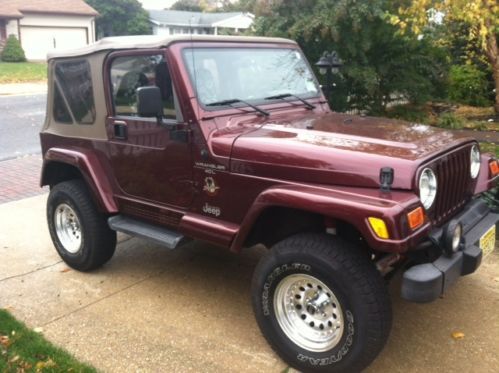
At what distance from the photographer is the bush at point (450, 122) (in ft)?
33.1

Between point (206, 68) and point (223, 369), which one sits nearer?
point (223, 369)

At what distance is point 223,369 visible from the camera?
3.16 meters

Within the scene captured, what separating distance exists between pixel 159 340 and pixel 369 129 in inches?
78.0

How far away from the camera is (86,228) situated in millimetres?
4312

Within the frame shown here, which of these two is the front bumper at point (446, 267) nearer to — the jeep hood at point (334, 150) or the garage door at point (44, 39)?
the jeep hood at point (334, 150)

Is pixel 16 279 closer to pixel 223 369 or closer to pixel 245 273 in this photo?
pixel 245 273

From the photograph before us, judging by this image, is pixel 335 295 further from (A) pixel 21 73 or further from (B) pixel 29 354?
(A) pixel 21 73

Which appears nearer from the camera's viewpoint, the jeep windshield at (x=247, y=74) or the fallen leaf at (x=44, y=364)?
the fallen leaf at (x=44, y=364)

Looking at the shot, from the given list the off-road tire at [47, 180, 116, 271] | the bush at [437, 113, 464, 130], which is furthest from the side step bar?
the bush at [437, 113, 464, 130]

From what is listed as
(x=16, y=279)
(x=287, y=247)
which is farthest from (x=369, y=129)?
(x=16, y=279)

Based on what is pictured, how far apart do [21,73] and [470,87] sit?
21.1 metres

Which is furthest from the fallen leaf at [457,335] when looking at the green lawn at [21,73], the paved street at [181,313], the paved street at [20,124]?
the green lawn at [21,73]

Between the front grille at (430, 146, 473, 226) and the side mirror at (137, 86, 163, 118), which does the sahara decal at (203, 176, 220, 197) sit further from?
the front grille at (430, 146, 473, 226)

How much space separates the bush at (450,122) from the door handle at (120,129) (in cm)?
761
